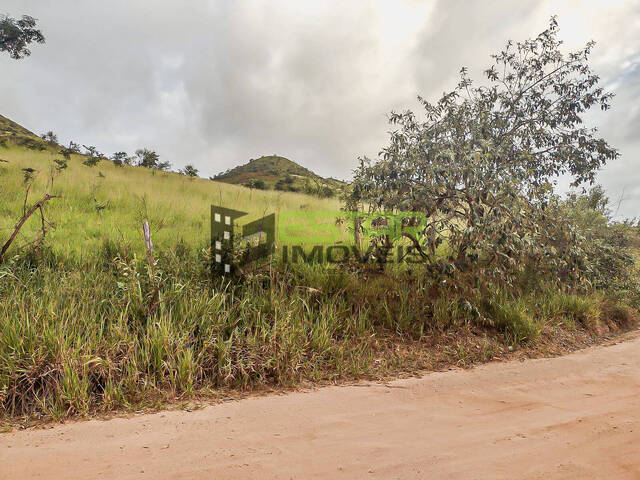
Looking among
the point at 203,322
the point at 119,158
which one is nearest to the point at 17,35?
the point at 119,158

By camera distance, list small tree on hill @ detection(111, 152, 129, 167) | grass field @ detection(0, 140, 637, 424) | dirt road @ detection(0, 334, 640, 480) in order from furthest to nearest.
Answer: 1. small tree on hill @ detection(111, 152, 129, 167)
2. grass field @ detection(0, 140, 637, 424)
3. dirt road @ detection(0, 334, 640, 480)

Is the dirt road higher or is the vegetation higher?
the vegetation

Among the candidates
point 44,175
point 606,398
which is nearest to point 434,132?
point 606,398

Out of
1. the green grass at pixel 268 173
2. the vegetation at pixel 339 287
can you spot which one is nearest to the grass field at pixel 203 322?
the vegetation at pixel 339 287

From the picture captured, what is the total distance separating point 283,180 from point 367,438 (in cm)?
1689

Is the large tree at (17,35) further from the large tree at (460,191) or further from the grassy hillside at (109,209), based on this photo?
the large tree at (460,191)

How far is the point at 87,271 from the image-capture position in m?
5.13

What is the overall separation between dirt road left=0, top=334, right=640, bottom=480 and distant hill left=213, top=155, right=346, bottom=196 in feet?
11.5

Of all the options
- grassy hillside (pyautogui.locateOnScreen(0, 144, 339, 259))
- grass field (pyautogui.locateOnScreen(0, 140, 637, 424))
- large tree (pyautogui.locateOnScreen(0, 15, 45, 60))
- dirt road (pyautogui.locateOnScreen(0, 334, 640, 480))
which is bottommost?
dirt road (pyautogui.locateOnScreen(0, 334, 640, 480))

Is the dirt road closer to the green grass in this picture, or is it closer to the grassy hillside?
the grassy hillside

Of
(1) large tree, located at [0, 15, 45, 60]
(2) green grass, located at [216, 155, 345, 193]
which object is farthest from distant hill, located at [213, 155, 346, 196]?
(1) large tree, located at [0, 15, 45, 60]

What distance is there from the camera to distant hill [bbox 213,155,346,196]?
346 inches

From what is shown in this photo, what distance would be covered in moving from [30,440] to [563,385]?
4.75m

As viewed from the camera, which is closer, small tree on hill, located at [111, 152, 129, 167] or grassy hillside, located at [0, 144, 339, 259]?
grassy hillside, located at [0, 144, 339, 259]
